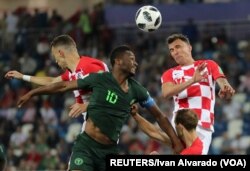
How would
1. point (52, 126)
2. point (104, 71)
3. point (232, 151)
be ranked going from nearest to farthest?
point (104, 71) < point (232, 151) < point (52, 126)

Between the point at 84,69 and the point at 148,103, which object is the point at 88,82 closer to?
the point at 148,103

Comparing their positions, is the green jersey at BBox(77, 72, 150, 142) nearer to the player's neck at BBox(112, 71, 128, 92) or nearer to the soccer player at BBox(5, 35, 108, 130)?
the player's neck at BBox(112, 71, 128, 92)

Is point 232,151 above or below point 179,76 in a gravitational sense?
above

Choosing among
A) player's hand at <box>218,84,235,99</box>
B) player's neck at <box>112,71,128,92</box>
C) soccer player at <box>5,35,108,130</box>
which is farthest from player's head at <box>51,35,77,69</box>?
player's hand at <box>218,84,235,99</box>

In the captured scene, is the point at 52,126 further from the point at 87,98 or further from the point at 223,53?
the point at 87,98

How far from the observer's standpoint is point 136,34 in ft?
78.5

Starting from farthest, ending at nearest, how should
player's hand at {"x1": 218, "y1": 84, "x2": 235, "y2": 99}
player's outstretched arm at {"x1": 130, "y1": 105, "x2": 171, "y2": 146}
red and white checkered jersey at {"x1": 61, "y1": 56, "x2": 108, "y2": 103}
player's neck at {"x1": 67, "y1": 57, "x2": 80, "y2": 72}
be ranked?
player's neck at {"x1": 67, "y1": 57, "x2": 80, "y2": 72}
red and white checkered jersey at {"x1": 61, "y1": 56, "x2": 108, "y2": 103}
player's outstretched arm at {"x1": 130, "y1": 105, "x2": 171, "y2": 146}
player's hand at {"x1": 218, "y1": 84, "x2": 235, "y2": 99}

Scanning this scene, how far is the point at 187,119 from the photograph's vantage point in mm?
10570

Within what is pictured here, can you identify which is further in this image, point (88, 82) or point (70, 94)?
point (70, 94)

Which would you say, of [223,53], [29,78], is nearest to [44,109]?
[223,53]

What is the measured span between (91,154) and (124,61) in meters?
1.08

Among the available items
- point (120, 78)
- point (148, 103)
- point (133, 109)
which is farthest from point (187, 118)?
point (120, 78)

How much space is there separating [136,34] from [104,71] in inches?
497

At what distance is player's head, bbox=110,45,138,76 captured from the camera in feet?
34.4
